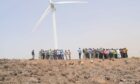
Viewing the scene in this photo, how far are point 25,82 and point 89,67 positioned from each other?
7747mm

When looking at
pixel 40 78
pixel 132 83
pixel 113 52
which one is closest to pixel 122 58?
pixel 113 52

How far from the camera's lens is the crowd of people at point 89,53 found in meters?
40.0

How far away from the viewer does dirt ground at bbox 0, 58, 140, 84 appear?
32.4m

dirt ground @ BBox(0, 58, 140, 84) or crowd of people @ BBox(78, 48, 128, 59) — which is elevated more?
crowd of people @ BBox(78, 48, 128, 59)

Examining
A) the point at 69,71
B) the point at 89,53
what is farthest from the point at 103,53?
the point at 69,71

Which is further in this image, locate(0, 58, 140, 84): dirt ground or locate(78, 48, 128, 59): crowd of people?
locate(78, 48, 128, 59): crowd of people

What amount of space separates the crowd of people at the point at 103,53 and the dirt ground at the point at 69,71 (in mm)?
2029

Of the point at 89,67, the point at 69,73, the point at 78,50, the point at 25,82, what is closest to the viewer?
the point at 25,82

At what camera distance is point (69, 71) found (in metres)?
34.8

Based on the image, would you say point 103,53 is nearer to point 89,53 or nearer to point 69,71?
point 89,53

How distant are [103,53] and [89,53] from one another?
1.62 m

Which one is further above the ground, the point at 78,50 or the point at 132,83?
the point at 78,50

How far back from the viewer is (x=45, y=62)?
121 ft

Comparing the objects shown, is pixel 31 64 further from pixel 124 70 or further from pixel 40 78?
pixel 124 70
